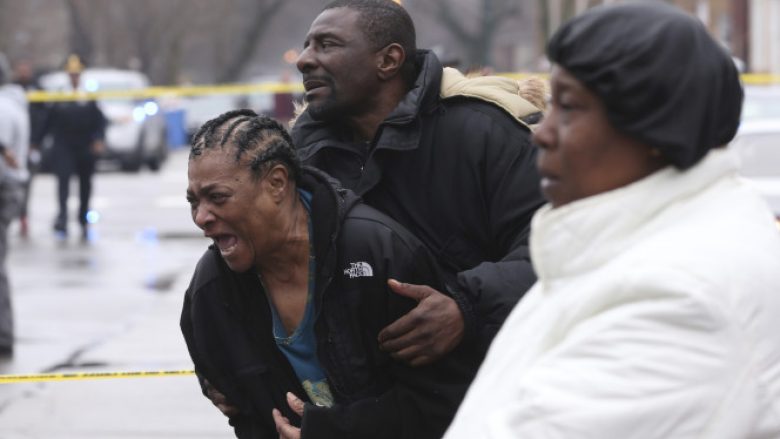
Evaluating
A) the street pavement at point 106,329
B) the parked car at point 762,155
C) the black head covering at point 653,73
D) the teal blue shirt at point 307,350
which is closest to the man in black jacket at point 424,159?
the teal blue shirt at point 307,350

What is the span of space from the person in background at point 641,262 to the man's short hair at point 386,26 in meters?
1.80

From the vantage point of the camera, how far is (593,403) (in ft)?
6.28

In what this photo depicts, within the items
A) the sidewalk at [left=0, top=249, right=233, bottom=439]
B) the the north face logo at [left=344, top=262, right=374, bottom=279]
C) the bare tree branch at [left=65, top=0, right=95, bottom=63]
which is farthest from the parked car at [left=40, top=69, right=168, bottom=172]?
the the north face logo at [left=344, top=262, right=374, bottom=279]

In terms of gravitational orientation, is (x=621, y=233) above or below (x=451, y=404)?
above

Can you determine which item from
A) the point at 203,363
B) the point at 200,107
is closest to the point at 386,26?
the point at 203,363

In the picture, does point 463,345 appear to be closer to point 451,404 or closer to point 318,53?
point 451,404

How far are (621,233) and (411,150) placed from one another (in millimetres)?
1740

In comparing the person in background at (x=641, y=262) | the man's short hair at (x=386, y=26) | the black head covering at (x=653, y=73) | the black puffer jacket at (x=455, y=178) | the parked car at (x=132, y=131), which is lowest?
the parked car at (x=132, y=131)

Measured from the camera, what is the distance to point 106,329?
1067 centimetres

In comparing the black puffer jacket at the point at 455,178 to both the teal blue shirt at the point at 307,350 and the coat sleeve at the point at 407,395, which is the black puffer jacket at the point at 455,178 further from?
the teal blue shirt at the point at 307,350

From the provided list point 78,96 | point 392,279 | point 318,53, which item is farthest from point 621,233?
point 78,96

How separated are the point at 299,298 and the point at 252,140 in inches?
15.1

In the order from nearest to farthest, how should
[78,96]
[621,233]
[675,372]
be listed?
[675,372], [621,233], [78,96]

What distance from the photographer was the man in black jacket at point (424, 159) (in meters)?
3.56
